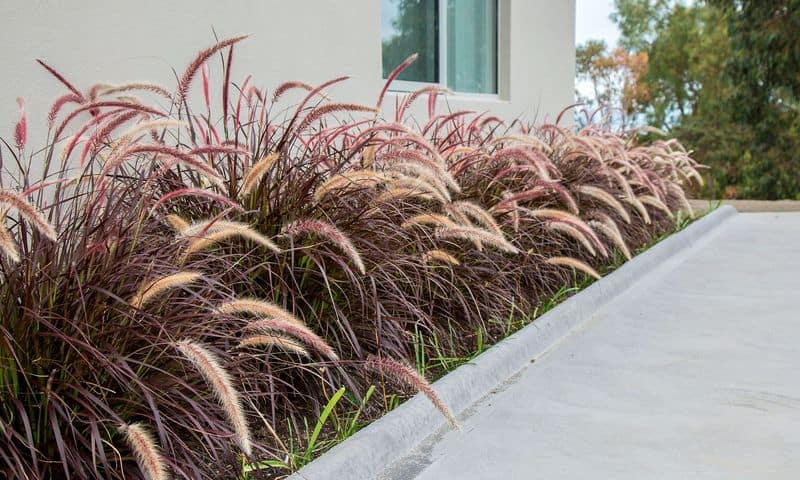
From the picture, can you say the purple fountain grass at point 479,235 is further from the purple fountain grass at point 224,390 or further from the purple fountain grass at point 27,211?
the purple fountain grass at point 27,211

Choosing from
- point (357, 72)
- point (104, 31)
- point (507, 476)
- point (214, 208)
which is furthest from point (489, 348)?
point (357, 72)

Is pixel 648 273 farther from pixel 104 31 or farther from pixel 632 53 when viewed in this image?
pixel 632 53

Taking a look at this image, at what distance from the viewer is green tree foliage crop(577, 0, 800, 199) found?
21.5 metres

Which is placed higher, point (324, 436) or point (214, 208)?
point (214, 208)

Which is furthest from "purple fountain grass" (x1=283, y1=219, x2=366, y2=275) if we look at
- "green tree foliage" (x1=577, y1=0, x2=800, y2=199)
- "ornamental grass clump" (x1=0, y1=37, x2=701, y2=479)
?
"green tree foliage" (x1=577, y1=0, x2=800, y2=199)

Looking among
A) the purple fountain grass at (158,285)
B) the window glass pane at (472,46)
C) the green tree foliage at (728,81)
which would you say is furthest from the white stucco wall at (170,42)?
the green tree foliage at (728,81)

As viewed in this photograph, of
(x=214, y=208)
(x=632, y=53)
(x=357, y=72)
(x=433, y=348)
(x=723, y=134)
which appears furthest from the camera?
Result: (x=632, y=53)

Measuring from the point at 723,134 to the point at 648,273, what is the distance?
27.0 metres

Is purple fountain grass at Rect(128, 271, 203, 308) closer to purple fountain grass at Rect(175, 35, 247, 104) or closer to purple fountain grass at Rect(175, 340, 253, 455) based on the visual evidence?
purple fountain grass at Rect(175, 340, 253, 455)

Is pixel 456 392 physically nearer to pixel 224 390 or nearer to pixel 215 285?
pixel 215 285

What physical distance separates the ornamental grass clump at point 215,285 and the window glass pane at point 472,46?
3.67 metres

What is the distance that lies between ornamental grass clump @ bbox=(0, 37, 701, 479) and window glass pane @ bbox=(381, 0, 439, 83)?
9.23 ft

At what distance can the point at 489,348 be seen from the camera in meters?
4.31

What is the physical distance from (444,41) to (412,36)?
17.5 inches
